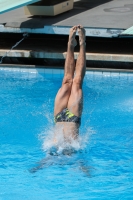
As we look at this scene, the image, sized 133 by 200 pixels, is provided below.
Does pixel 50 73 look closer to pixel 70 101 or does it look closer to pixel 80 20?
pixel 80 20

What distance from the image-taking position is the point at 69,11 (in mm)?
11609

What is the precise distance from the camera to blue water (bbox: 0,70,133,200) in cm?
570

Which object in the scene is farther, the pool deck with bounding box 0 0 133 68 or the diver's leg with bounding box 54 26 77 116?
the pool deck with bounding box 0 0 133 68

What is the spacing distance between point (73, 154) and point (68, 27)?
4.04 metres

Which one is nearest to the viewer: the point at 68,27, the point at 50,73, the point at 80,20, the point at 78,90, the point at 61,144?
the point at 61,144

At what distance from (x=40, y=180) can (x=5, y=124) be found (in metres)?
1.92

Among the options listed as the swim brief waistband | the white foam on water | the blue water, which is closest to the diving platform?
the blue water

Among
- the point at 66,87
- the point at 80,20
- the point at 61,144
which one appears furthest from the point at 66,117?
the point at 80,20

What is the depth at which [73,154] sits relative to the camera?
623cm

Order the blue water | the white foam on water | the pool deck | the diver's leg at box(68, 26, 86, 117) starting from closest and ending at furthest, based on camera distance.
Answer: the blue water, the white foam on water, the diver's leg at box(68, 26, 86, 117), the pool deck

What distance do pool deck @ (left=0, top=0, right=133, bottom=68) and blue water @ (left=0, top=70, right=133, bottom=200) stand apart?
0.55m

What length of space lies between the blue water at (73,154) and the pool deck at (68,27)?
1.81ft

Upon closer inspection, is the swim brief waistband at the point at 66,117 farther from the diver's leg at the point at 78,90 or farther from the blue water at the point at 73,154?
the blue water at the point at 73,154

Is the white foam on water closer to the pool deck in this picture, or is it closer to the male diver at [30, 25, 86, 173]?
the male diver at [30, 25, 86, 173]
